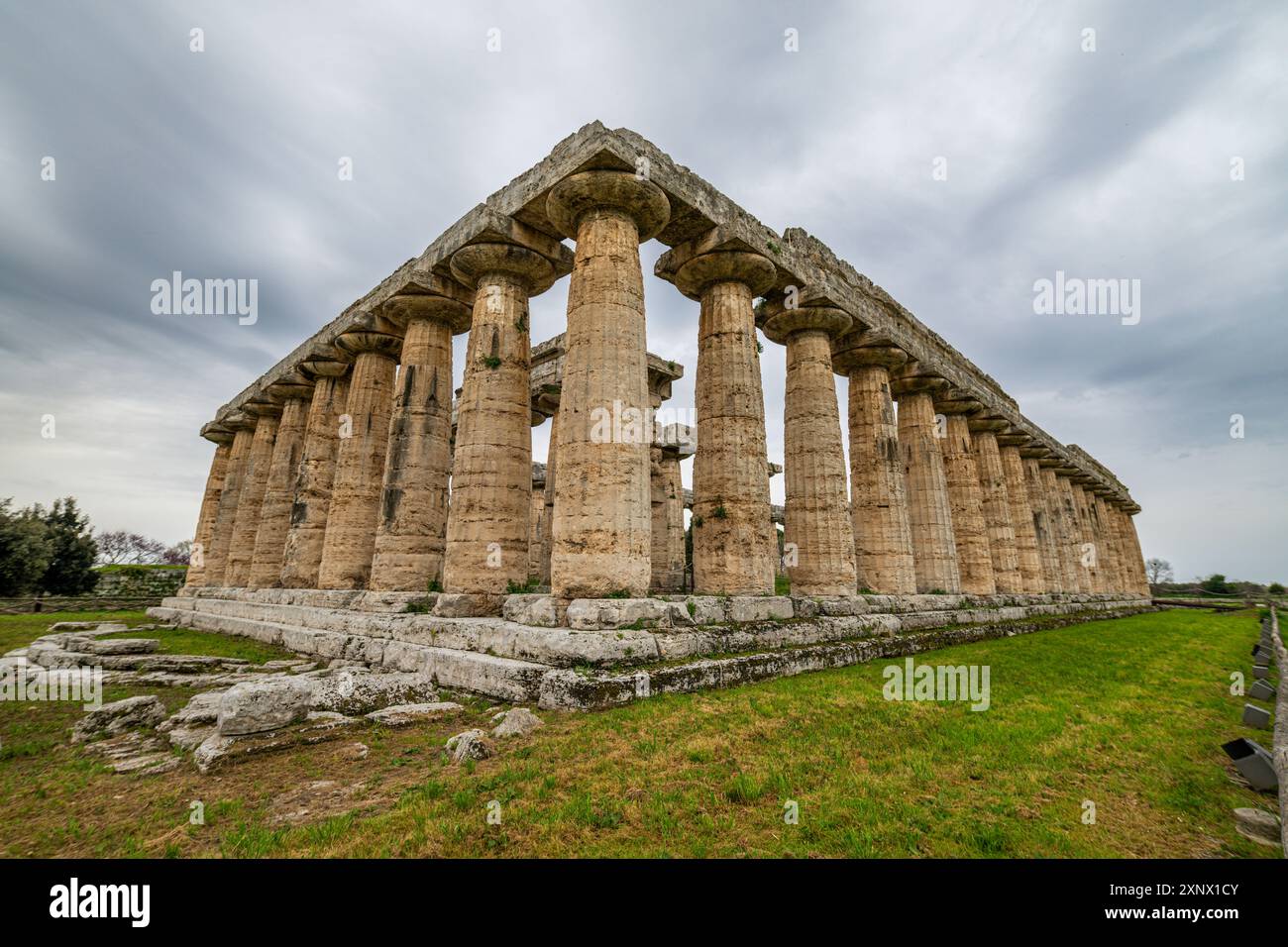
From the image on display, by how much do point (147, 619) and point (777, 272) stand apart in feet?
85.1

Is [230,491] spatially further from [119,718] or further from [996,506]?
[996,506]

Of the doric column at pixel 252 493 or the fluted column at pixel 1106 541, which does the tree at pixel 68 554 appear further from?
the fluted column at pixel 1106 541

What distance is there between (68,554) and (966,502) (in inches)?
1765

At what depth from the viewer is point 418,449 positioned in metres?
13.5

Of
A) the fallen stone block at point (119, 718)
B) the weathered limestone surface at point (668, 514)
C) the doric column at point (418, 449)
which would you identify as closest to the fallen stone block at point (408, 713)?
the fallen stone block at point (119, 718)

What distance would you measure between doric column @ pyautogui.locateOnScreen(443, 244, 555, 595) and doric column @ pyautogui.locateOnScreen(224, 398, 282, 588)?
548 inches

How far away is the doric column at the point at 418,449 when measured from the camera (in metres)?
12.9

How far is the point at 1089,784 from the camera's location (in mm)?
4367

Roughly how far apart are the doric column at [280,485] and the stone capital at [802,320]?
16228 mm

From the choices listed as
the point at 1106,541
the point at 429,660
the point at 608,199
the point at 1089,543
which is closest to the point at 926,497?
the point at 608,199

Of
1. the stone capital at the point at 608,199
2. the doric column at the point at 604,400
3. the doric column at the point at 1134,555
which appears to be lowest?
the doric column at the point at 1134,555

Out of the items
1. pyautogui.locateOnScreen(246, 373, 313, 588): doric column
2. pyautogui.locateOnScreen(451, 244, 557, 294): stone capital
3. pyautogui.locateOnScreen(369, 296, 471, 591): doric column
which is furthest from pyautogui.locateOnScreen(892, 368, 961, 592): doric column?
pyautogui.locateOnScreen(246, 373, 313, 588): doric column

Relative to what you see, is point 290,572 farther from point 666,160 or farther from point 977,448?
point 977,448
